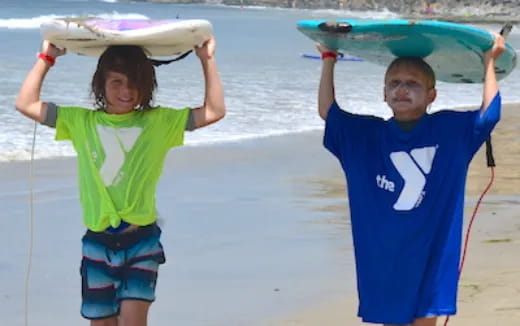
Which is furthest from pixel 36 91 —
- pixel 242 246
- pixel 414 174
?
pixel 242 246

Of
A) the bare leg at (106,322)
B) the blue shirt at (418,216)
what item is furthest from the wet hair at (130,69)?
the blue shirt at (418,216)

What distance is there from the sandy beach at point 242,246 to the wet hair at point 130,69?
1554mm

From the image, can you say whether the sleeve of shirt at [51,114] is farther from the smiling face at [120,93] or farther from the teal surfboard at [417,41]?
the teal surfboard at [417,41]

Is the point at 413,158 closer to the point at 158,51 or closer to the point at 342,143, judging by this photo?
the point at 342,143

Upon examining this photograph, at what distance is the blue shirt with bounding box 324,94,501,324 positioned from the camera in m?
3.44

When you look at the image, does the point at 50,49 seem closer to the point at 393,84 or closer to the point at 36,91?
the point at 36,91

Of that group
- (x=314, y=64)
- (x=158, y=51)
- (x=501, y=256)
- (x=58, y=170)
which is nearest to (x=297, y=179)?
(x=58, y=170)

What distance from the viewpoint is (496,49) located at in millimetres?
3490

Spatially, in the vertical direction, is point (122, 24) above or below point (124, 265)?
above

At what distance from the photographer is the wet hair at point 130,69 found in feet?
11.9

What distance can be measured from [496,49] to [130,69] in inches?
50.0

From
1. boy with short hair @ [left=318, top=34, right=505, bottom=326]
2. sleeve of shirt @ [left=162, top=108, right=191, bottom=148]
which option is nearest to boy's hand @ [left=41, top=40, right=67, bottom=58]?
sleeve of shirt @ [left=162, top=108, right=191, bottom=148]

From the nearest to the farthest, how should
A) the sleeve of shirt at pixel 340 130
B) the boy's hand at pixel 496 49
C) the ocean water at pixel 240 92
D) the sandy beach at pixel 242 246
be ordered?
the boy's hand at pixel 496 49 < the sleeve of shirt at pixel 340 130 < the sandy beach at pixel 242 246 < the ocean water at pixel 240 92

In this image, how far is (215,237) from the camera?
6555 millimetres
